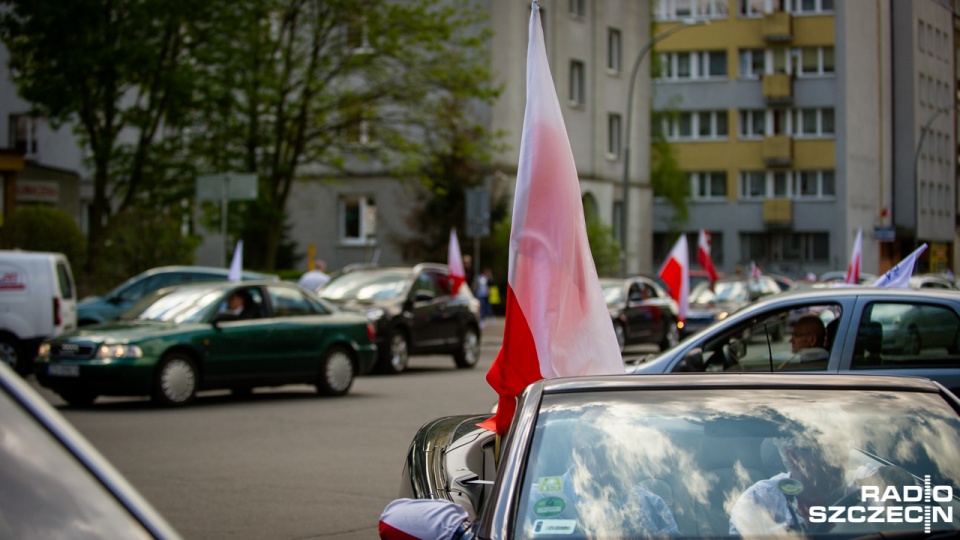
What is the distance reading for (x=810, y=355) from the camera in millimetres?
7965

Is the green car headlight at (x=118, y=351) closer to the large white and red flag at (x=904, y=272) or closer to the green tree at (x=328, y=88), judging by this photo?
the large white and red flag at (x=904, y=272)

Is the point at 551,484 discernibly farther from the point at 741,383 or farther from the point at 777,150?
the point at 777,150

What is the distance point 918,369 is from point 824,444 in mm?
4219

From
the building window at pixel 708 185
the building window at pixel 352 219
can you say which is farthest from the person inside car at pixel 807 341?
the building window at pixel 708 185

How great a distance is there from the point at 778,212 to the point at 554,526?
6186 cm

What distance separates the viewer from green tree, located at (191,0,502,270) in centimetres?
3319

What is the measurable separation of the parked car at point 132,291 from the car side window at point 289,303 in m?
5.92

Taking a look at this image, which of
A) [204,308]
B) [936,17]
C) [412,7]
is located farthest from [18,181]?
[936,17]

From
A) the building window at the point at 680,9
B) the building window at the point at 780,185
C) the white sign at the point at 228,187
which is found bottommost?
the white sign at the point at 228,187

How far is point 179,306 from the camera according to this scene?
612 inches

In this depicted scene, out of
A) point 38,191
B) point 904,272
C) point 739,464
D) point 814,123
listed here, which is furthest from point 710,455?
point 38,191

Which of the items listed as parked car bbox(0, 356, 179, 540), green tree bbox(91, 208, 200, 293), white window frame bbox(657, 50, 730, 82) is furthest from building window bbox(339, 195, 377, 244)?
parked car bbox(0, 356, 179, 540)

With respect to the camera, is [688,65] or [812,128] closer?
[812,128]

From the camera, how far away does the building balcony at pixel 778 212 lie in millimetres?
62681
